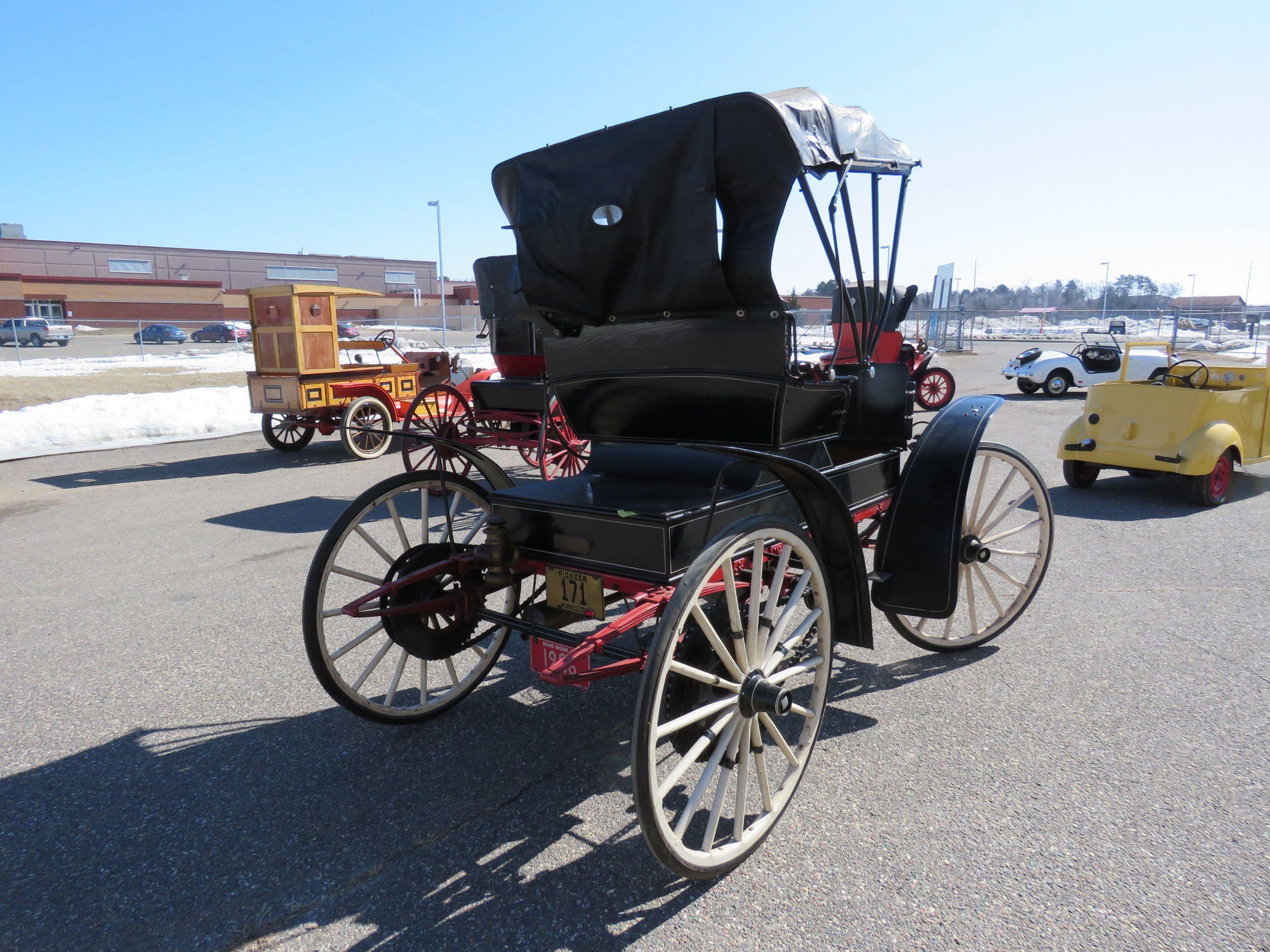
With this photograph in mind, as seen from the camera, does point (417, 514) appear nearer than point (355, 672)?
No

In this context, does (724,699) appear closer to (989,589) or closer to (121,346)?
(989,589)

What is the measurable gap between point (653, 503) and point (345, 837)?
5.08 ft

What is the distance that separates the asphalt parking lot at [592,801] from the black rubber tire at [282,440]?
6213mm

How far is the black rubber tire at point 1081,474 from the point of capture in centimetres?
816

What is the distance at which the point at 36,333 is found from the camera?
3766cm

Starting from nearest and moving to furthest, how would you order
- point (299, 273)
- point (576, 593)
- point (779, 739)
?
1. point (779, 739)
2. point (576, 593)
3. point (299, 273)

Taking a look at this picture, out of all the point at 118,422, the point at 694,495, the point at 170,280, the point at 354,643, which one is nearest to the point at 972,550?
the point at 694,495

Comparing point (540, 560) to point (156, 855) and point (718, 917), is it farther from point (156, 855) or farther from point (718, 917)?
point (156, 855)

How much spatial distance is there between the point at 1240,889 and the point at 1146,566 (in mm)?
3714

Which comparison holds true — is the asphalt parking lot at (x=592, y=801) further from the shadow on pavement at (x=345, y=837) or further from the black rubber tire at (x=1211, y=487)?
the black rubber tire at (x=1211, y=487)

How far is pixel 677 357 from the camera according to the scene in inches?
129

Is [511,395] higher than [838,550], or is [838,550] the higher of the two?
[511,395]

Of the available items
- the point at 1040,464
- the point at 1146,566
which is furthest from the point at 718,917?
the point at 1040,464

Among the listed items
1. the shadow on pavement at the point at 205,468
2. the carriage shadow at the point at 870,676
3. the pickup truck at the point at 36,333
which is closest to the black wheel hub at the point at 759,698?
the carriage shadow at the point at 870,676
